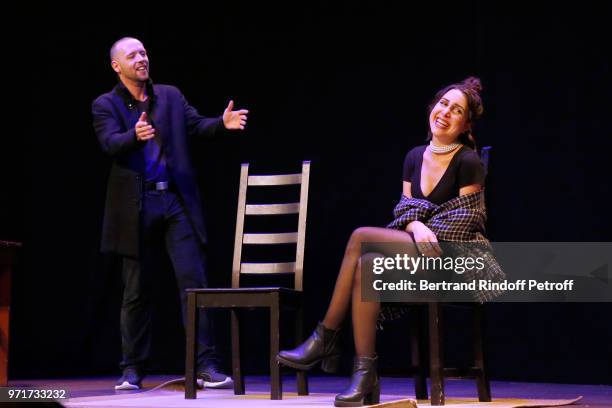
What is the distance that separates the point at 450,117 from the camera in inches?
146

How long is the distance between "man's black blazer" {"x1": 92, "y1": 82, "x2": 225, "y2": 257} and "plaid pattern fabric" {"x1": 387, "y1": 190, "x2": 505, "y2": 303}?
1.12m

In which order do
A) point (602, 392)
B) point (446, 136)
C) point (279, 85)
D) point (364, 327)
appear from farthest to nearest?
point (279, 85) → point (602, 392) → point (446, 136) → point (364, 327)

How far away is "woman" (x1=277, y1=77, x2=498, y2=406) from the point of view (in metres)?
3.38

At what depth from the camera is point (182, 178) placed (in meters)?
4.37

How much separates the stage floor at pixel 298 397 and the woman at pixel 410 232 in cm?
29

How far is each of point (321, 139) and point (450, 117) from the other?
1731 millimetres

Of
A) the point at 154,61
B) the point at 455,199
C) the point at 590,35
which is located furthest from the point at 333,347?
the point at 154,61

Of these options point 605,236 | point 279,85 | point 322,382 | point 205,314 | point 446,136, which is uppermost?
point 279,85

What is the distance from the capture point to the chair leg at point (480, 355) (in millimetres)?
3736

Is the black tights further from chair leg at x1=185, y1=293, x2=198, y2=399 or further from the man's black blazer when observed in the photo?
the man's black blazer

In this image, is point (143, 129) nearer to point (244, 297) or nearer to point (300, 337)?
point (244, 297)

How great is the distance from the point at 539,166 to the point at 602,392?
116 centimetres

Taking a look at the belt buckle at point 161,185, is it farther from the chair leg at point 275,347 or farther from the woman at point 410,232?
the woman at point 410,232

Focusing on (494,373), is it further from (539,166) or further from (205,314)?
(205,314)
